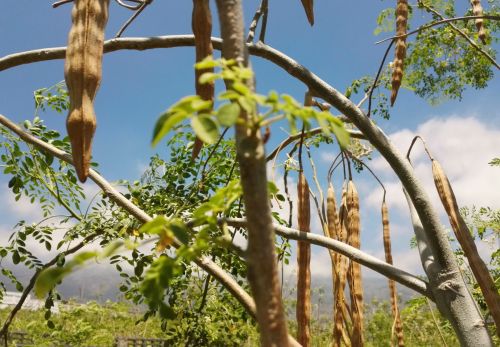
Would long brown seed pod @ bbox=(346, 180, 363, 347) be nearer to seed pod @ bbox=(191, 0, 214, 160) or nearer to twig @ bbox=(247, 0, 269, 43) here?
twig @ bbox=(247, 0, 269, 43)

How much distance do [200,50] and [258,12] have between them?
396 mm

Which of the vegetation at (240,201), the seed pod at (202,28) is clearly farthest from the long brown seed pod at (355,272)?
the seed pod at (202,28)

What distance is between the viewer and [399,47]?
100 centimetres

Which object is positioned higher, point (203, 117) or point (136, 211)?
point (136, 211)

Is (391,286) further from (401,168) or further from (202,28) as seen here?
(202,28)

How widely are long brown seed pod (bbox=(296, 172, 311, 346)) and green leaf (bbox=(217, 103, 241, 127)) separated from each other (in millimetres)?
516

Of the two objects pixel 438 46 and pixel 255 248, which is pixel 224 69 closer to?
pixel 255 248

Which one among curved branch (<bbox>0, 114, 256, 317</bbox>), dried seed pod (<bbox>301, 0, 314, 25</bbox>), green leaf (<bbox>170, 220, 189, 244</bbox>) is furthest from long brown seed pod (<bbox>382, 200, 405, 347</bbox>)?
green leaf (<bbox>170, 220, 189, 244</bbox>)

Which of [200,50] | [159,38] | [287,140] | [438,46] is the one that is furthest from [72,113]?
[438,46]

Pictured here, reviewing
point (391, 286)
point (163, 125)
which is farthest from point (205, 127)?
point (391, 286)

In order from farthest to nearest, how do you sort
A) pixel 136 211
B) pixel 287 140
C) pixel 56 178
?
pixel 56 178
pixel 287 140
pixel 136 211

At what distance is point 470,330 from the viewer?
40.0 inches

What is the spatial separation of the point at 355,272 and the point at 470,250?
233 mm

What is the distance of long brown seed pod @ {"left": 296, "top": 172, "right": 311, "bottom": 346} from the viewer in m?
0.76
